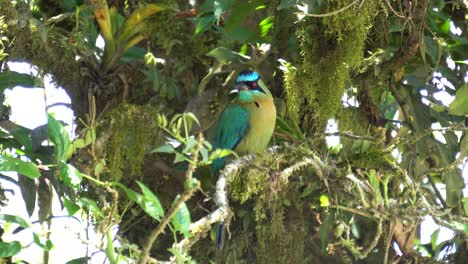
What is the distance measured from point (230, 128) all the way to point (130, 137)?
1.84 feet

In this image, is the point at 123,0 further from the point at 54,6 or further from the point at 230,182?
the point at 230,182

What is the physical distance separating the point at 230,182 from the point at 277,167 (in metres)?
0.19

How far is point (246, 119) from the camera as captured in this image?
3.93 metres

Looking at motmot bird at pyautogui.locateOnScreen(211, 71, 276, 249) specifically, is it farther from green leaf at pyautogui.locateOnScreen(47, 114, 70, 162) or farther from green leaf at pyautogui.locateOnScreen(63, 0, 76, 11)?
green leaf at pyautogui.locateOnScreen(47, 114, 70, 162)

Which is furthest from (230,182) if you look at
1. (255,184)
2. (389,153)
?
(389,153)

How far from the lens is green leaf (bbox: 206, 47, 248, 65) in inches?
133

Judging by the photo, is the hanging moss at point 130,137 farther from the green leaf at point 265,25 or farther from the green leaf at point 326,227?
the green leaf at point 326,227

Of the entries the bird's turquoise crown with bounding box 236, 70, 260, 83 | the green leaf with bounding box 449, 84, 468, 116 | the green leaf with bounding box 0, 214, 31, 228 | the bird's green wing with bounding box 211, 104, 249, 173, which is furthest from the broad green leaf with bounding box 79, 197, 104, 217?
the green leaf with bounding box 449, 84, 468, 116

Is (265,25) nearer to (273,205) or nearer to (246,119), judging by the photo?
(246,119)

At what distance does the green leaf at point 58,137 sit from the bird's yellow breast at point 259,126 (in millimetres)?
1285

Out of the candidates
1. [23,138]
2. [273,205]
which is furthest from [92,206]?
[273,205]

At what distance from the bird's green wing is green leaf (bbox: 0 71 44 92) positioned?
861mm

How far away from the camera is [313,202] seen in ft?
12.4

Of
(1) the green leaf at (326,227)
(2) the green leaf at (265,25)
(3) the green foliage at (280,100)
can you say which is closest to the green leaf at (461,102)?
(3) the green foliage at (280,100)
